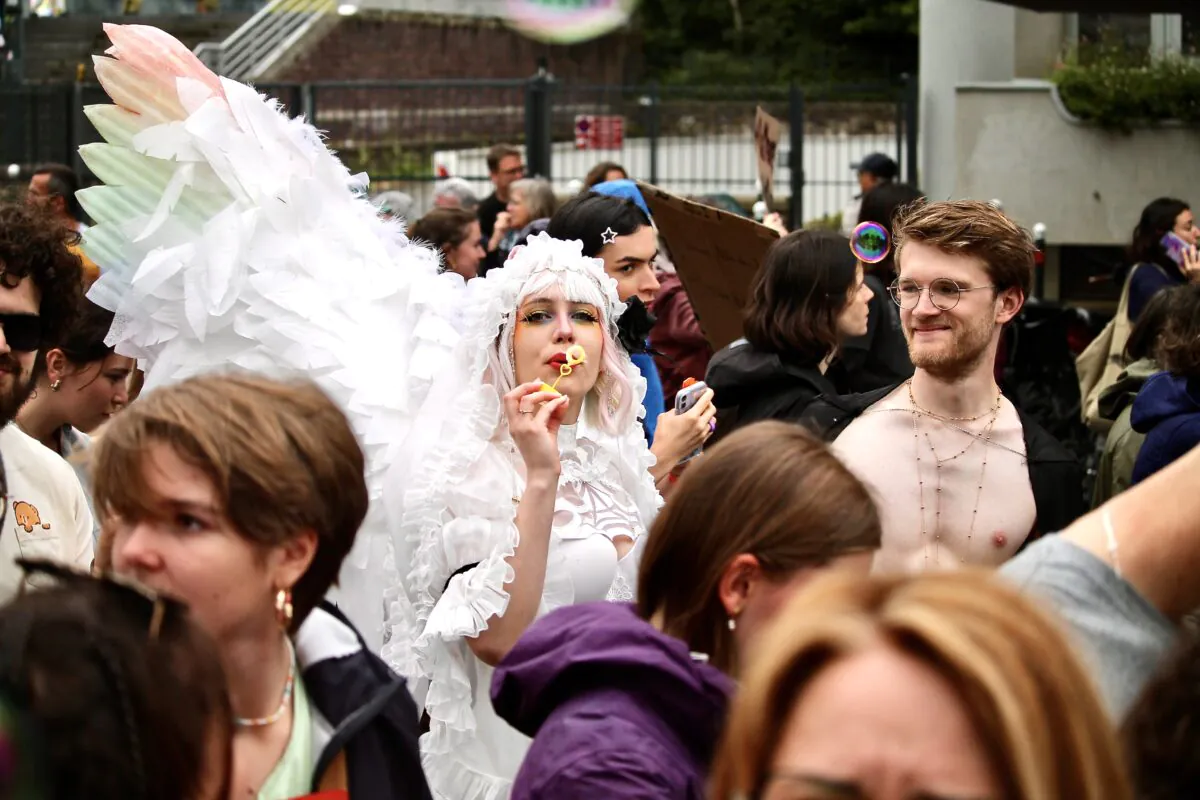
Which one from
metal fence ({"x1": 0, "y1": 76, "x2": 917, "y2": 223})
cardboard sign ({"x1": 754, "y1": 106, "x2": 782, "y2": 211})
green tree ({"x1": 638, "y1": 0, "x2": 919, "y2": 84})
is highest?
green tree ({"x1": 638, "y1": 0, "x2": 919, "y2": 84})

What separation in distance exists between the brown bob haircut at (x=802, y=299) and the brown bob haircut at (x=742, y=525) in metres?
2.45

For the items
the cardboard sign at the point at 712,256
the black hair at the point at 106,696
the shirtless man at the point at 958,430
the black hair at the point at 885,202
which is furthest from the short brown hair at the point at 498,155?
the black hair at the point at 106,696

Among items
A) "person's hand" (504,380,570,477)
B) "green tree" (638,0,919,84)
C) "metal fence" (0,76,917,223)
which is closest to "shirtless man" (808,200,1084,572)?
"person's hand" (504,380,570,477)

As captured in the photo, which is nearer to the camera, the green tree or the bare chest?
the bare chest

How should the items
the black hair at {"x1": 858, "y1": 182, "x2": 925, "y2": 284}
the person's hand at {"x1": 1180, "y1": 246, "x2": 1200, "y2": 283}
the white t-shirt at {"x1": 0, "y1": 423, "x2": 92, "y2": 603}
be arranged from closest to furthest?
the white t-shirt at {"x1": 0, "y1": 423, "x2": 92, "y2": 603}, the black hair at {"x1": 858, "y1": 182, "x2": 925, "y2": 284}, the person's hand at {"x1": 1180, "y1": 246, "x2": 1200, "y2": 283}

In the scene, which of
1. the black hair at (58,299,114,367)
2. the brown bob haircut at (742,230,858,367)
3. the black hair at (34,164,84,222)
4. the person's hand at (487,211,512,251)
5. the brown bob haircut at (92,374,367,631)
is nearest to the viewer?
the brown bob haircut at (92,374,367,631)

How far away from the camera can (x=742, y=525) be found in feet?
7.66

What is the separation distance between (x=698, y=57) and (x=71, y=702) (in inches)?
1244

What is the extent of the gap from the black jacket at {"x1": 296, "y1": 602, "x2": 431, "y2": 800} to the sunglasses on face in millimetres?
1326

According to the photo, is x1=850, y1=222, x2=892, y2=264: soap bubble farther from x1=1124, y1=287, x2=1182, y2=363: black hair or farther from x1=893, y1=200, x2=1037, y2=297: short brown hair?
x1=893, y1=200, x2=1037, y2=297: short brown hair

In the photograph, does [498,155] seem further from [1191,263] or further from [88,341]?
[88,341]

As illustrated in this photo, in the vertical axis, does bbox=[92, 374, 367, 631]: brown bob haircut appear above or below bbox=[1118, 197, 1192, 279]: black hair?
below

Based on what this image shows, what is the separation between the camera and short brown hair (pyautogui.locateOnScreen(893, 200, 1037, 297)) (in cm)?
389

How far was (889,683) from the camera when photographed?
1.48 metres
